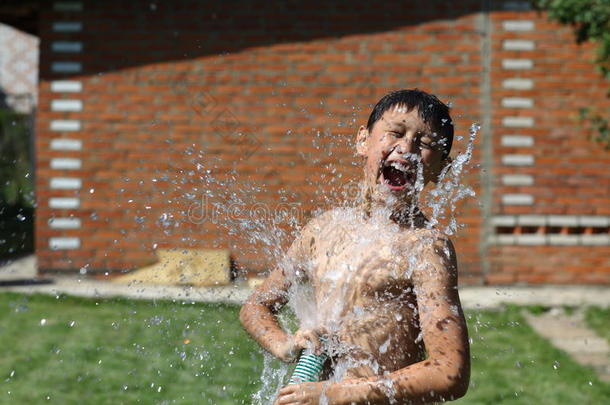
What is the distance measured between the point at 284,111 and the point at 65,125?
223 cm

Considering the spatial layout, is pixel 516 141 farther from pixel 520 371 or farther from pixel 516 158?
pixel 520 371

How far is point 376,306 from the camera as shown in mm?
2178

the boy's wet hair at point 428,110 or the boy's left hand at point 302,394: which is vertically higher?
the boy's wet hair at point 428,110

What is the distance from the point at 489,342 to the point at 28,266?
19.2 feet

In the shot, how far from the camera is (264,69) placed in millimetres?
8453

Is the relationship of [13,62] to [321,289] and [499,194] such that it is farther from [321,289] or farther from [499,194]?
[321,289]

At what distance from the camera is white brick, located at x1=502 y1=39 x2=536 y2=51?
324 inches

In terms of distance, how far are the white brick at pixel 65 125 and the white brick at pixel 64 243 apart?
1.11 metres

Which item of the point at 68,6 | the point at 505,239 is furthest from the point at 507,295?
the point at 68,6

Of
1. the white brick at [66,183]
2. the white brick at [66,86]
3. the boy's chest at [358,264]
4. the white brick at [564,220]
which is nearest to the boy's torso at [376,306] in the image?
the boy's chest at [358,264]

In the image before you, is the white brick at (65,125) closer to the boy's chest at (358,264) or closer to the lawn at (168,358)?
the lawn at (168,358)

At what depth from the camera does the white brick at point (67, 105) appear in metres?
8.56

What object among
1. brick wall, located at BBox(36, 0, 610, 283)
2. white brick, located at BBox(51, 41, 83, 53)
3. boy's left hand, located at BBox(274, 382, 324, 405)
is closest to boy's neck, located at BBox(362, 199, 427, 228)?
boy's left hand, located at BBox(274, 382, 324, 405)

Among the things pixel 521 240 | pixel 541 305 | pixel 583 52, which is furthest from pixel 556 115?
pixel 541 305
